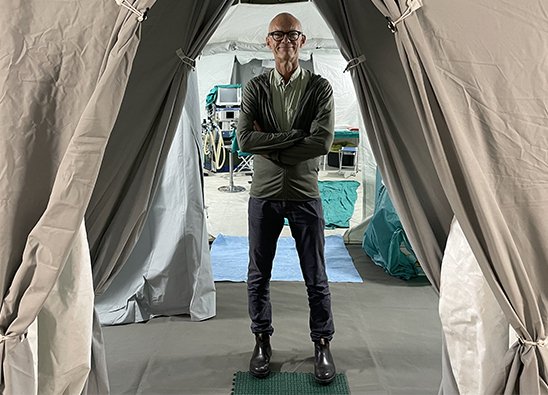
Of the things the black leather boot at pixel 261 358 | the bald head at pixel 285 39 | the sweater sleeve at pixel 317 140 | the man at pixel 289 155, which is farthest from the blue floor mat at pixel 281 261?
the bald head at pixel 285 39

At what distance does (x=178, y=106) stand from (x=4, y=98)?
651 mm

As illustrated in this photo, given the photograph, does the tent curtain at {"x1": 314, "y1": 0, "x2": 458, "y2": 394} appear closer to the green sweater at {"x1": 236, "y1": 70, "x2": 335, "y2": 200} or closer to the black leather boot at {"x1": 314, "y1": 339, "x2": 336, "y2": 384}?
the green sweater at {"x1": 236, "y1": 70, "x2": 335, "y2": 200}

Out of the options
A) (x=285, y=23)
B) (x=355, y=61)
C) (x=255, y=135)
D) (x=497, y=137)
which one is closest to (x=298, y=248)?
(x=255, y=135)

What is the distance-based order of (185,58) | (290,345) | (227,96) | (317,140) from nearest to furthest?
(185,58) → (317,140) → (290,345) → (227,96)

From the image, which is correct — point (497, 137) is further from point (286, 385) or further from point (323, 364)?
point (286, 385)

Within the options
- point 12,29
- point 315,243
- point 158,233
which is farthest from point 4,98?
point 158,233

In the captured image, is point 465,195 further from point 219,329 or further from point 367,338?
point 219,329

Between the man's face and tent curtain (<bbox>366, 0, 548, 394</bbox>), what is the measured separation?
0.79 meters

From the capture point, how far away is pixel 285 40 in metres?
2.00

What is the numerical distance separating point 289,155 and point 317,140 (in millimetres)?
127

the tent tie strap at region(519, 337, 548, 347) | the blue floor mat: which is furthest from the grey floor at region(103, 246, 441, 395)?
the tent tie strap at region(519, 337, 548, 347)

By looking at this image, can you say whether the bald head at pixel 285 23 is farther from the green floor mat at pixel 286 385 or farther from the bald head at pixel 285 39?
the green floor mat at pixel 286 385

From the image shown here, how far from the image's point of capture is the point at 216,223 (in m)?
4.82

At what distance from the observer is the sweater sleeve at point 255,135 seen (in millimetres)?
1977
